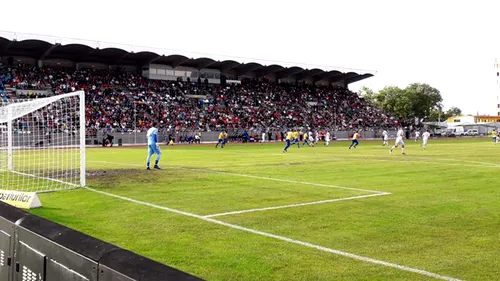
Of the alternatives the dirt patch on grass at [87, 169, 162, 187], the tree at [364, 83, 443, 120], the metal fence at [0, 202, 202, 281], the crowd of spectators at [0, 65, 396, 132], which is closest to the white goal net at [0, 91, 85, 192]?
the dirt patch on grass at [87, 169, 162, 187]

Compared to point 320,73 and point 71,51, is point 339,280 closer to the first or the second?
point 71,51

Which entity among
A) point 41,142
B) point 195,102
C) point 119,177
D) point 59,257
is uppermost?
point 195,102

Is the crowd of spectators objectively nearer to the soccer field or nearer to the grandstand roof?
the grandstand roof

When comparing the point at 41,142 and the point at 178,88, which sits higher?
the point at 178,88

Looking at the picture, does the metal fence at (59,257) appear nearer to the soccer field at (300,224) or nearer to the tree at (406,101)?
the soccer field at (300,224)

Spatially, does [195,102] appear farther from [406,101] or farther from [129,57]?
[406,101]

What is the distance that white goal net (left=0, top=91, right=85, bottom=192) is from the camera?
17.5 metres

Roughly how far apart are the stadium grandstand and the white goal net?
44.8 feet

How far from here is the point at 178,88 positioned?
64562 mm

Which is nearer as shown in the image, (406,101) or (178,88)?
(178,88)

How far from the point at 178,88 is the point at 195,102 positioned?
3519mm

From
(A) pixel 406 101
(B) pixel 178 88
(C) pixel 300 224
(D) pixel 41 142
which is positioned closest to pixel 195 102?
(B) pixel 178 88

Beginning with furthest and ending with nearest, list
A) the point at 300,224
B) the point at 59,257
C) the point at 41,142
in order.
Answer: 1. the point at 41,142
2. the point at 300,224
3. the point at 59,257

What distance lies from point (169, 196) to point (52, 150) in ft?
75.1
